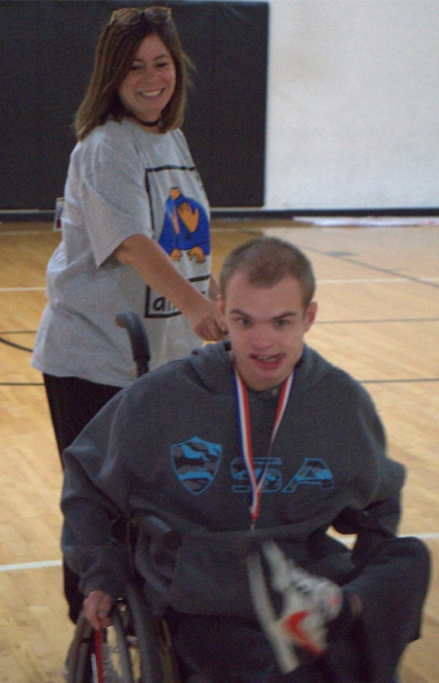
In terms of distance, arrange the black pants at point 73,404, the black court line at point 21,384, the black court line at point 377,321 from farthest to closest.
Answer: the black court line at point 377,321 → the black court line at point 21,384 → the black pants at point 73,404

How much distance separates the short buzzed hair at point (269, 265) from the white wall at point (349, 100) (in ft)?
27.2

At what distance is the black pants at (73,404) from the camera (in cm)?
194

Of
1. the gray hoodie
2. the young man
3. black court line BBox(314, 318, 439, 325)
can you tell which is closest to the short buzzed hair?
the young man

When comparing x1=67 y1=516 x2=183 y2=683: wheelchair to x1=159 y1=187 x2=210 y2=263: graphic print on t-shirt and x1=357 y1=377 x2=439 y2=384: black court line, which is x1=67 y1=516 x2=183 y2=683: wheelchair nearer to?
x1=159 y1=187 x2=210 y2=263: graphic print on t-shirt

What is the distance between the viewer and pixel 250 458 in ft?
4.60

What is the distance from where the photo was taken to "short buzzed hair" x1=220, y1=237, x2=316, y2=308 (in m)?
1.42

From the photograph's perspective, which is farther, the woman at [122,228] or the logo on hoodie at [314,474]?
the woman at [122,228]

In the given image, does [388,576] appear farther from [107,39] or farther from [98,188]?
[107,39]

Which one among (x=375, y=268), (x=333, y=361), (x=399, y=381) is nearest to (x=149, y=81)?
(x=399, y=381)

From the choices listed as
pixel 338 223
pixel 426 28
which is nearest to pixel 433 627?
pixel 338 223

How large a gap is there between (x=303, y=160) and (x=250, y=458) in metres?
8.54

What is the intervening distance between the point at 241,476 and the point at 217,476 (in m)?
0.03

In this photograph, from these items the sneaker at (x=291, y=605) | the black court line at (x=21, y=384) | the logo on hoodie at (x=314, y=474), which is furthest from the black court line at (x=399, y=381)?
the sneaker at (x=291, y=605)

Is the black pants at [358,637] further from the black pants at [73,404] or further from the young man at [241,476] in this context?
the black pants at [73,404]
